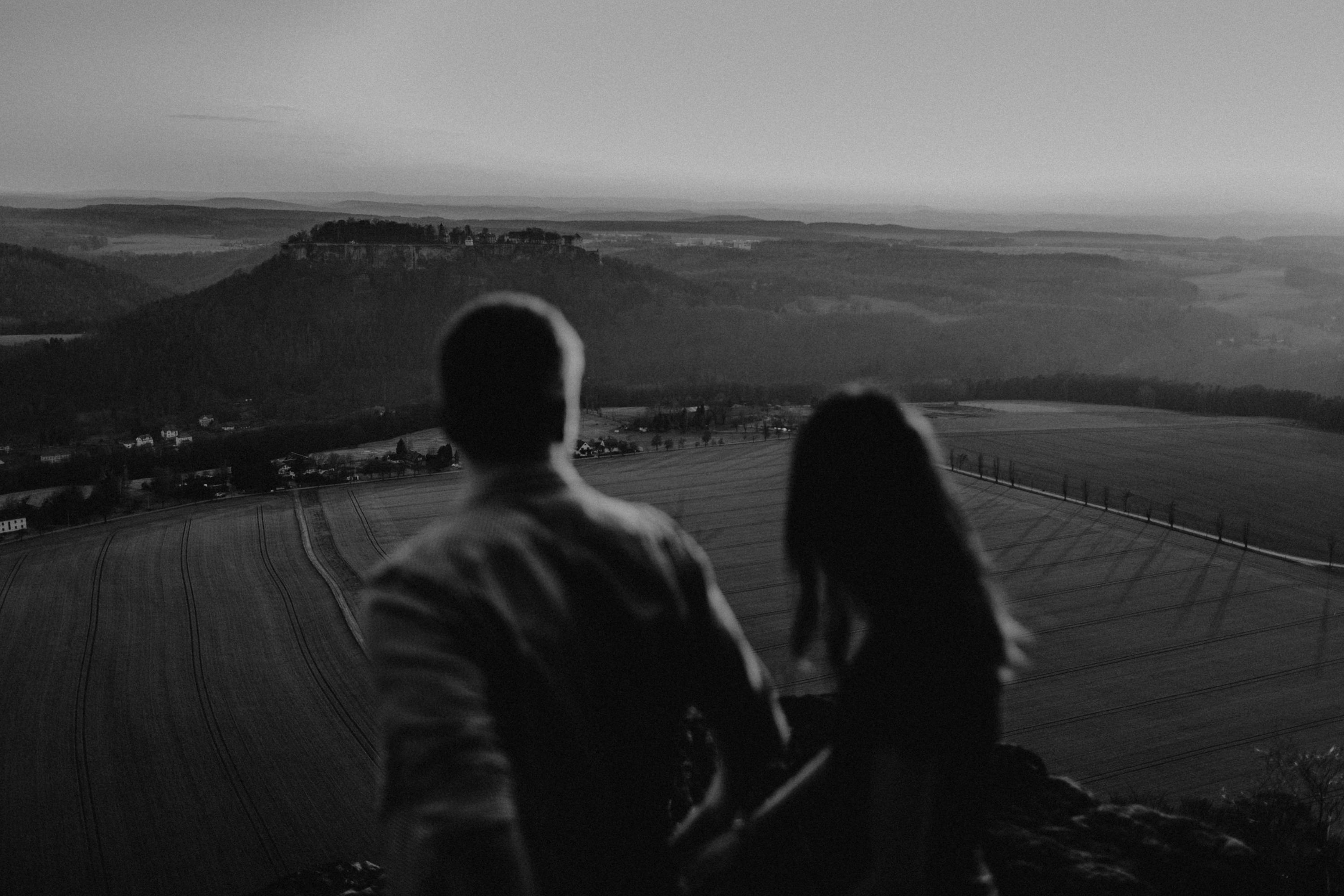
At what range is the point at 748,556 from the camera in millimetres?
43156

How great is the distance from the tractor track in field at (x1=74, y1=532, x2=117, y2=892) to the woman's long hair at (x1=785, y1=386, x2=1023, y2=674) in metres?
20.2

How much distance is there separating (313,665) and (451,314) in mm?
92893

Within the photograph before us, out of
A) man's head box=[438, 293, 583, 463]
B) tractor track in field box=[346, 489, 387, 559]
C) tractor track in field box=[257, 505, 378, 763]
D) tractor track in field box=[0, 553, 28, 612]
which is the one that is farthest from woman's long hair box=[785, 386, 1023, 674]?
tractor track in field box=[0, 553, 28, 612]

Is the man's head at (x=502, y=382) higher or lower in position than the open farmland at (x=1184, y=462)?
higher

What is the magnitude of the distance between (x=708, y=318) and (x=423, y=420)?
246 ft

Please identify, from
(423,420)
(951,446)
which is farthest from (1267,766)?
(423,420)

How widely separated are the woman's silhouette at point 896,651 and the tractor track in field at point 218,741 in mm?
19356

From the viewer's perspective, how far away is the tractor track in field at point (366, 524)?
148 feet

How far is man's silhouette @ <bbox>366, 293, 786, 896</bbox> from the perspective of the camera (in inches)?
87.5

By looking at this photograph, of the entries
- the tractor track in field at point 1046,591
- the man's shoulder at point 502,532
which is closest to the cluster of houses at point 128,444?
the tractor track in field at point 1046,591

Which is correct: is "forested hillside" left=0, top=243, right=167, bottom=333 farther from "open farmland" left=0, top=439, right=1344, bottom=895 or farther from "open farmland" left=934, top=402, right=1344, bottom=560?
"open farmland" left=934, top=402, right=1344, bottom=560

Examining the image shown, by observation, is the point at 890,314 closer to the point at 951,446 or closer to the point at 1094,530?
the point at 951,446

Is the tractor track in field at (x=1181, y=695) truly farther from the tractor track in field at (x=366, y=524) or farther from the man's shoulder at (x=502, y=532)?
the man's shoulder at (x=502, y=532)

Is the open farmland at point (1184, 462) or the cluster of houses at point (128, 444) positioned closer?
the open farmland at point (1184, 462)
